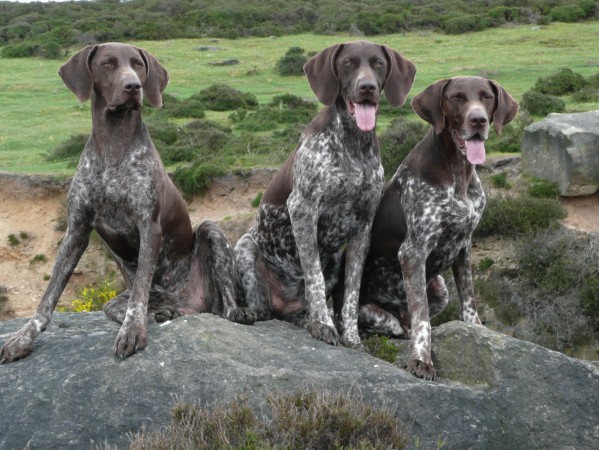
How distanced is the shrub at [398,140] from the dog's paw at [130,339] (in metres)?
10.2

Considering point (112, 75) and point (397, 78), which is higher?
point (112, 75)

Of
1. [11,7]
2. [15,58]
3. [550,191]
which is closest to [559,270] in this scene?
[550,191]

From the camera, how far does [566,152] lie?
598 inches

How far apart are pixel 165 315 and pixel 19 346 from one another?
1087mm

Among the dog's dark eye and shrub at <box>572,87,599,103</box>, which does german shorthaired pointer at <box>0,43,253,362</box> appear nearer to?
the dog's dark eye

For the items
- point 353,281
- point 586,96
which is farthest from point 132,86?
point 586,96

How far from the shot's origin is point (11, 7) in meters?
57.4

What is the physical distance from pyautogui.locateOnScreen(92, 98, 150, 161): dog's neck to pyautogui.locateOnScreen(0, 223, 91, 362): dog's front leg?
0.60m

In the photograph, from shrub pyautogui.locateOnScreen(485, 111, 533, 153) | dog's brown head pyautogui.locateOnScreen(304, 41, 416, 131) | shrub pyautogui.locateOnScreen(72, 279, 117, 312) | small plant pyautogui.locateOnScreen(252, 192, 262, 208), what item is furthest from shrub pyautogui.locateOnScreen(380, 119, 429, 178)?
dog's brown head pyautogui.locateOnScreen(304, 41, 416, 131)

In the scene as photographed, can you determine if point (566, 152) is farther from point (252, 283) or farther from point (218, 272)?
point (218, 272)

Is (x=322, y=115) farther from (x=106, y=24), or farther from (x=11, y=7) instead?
(x=11, y=7)

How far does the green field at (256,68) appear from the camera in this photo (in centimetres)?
2297

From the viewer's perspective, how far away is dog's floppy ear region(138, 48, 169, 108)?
692 cm

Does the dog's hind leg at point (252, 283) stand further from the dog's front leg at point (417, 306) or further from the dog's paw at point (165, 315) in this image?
the dog's front leg at point (417, 306)
